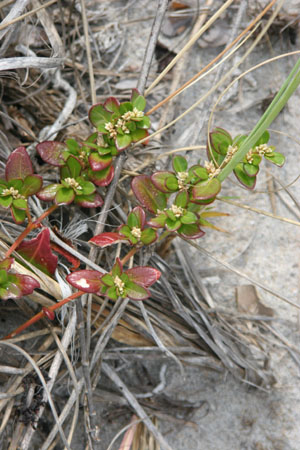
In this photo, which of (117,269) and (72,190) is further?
(72,190)

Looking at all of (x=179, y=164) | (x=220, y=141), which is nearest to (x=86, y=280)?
(x=179, y=164)

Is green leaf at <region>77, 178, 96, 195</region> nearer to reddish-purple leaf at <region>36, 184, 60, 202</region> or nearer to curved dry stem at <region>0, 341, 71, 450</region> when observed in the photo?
reddish-purple leaf at <region>36, 184, 60, 202</region>

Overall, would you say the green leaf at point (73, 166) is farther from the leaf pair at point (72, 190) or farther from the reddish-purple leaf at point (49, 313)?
the reddish-purple leaf at point (49, 313)

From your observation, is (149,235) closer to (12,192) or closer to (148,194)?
(148,194)

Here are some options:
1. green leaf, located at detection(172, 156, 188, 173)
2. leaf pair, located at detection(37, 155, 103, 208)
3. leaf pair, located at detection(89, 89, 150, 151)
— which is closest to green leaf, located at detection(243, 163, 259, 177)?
green leaf, located at detection(172, 156, 188, 173)

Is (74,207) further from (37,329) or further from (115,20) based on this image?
(115,20)

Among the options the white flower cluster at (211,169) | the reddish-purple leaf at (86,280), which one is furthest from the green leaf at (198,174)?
the reddish-purple leaf at (86,280)

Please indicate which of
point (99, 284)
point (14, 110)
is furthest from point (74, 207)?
point (14, 110)
